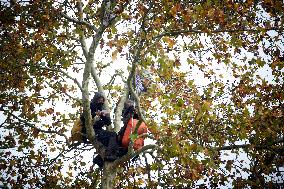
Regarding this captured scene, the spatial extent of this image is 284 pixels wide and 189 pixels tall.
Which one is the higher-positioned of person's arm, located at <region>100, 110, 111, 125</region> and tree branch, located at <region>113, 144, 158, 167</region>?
person's arm, located at <region>100, 110, 111, 125</region>

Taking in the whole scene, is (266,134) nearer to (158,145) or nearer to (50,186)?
(158,145)

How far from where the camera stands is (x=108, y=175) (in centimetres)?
816

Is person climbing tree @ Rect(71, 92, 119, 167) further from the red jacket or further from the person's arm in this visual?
the red jacket

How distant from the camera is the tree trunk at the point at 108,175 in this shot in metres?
8.15

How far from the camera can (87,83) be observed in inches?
343

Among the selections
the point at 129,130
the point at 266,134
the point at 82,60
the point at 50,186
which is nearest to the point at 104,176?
the point at 129,130

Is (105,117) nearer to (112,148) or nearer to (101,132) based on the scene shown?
(101,132)

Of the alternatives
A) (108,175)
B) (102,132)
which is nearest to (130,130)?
(102,132)

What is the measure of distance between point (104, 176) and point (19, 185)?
17.8 ft

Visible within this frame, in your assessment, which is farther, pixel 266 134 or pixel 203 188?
pixel 203 188

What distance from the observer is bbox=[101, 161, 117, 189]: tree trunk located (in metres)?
8.15

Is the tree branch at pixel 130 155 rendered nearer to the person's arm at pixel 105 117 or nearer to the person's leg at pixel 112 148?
the person's leg at pixel 112 148

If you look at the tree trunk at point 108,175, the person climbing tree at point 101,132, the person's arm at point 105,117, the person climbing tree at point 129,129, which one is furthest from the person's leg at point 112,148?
the person's arm at point 105,117

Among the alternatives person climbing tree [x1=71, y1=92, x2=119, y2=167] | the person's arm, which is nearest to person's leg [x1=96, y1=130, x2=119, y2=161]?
person climbing tree [x1=71, y1=92, x2=119, y2=167]
